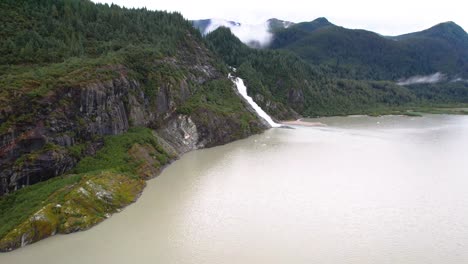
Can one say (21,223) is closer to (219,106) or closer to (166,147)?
(166,147)

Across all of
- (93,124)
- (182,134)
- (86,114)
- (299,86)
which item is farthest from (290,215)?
(299,86)

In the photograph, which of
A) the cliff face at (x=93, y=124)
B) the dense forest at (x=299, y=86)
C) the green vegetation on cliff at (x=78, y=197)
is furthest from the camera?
the dense forest at (x=299, y=86)

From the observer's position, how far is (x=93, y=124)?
38438mm

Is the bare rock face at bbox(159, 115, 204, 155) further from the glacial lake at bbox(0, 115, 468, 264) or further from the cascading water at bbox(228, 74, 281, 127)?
the cascading water at bbox(228, 74, 281, 127)

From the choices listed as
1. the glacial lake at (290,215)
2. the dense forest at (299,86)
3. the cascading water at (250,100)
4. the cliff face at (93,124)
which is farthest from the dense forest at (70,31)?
the dense forest at (299,86)

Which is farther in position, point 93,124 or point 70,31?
point 70,31

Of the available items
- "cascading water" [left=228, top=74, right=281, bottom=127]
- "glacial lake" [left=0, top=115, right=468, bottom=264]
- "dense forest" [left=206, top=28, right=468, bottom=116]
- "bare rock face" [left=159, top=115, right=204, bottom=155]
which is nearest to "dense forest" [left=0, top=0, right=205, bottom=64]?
A: "bare rock face" [left=159, top=115, right=204, bottom=155]

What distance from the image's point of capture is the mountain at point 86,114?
27.7 m

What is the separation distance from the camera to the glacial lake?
22188mm

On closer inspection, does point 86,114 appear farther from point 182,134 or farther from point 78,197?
point 182,134

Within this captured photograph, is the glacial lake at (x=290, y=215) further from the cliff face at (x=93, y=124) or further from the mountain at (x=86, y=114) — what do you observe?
the cliff face at (x=93, y=124)

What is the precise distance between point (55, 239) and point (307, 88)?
9584cm

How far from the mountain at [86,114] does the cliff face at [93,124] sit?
0.10 meters

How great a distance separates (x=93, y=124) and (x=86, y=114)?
115cm
